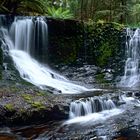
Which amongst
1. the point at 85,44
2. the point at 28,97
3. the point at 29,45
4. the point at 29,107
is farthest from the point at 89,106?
the point at 85,44

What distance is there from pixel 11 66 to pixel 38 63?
190 centimetres

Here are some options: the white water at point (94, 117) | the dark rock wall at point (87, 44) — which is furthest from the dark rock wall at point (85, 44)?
the white water at point (94, 117)

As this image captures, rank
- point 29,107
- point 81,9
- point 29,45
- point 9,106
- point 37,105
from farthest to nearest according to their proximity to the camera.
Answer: point 81,9 → point 29,45 → point 37,105 → point 29,107 → point 9,106

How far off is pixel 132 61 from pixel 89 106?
594 cm

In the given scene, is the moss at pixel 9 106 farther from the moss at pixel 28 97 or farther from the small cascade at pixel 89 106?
the small cascade at pixel 89 106

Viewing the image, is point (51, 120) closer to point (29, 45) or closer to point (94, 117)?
point (94, 117)

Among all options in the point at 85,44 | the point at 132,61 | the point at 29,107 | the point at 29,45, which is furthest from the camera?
the point at 85,44

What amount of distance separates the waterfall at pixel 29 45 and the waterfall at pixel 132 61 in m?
2.58

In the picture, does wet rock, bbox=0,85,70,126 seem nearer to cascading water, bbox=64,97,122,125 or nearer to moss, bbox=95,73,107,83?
cascading water, bbox=64,97,122,125

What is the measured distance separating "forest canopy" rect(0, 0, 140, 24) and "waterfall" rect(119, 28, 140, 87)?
408 cm

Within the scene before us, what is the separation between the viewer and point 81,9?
66.5 feet

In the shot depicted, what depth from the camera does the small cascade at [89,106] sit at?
9566mm

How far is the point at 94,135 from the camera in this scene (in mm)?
7762

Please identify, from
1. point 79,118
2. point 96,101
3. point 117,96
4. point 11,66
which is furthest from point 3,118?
point 11,66
